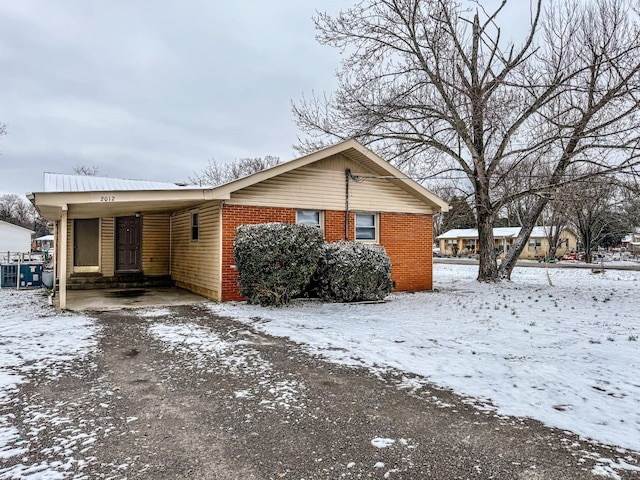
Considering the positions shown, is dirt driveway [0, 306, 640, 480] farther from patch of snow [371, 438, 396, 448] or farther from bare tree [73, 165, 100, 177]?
bare tree [73, 165, 100, 177]

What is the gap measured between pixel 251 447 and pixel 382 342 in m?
3.42

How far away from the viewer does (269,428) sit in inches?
124

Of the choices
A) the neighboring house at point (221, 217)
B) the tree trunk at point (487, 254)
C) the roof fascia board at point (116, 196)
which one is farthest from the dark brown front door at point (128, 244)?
the tree trunk at point (487, 254)

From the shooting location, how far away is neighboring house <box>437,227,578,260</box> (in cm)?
4044

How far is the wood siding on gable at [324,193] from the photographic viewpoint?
10344mm

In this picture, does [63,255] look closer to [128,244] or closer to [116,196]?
[116,196]

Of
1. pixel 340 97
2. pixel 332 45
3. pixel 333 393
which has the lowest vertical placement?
pixel 333 393

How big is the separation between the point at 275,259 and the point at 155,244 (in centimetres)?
703

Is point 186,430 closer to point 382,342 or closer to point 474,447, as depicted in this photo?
point 474,447

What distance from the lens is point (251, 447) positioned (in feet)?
9.38

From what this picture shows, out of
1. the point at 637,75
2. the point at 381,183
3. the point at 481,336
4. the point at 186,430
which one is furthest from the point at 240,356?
the point at 637,75

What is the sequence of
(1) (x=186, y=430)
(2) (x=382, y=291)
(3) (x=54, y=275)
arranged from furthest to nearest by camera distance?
(3) (x=54, y=275) → (2) (x=382, y=291) → (1) (x=186, y=430)

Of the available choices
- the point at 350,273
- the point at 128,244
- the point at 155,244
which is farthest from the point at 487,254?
the point at 128,244

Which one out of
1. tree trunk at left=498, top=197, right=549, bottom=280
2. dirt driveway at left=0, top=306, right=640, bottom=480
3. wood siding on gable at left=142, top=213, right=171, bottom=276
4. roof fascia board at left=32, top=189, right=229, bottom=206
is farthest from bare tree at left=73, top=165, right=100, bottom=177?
dirt driveway at left=0, top=306, right=640, bottom=480
